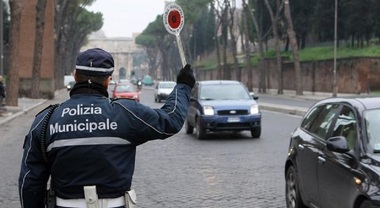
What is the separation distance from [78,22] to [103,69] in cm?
7773

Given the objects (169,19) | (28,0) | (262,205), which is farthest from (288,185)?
(28,0)

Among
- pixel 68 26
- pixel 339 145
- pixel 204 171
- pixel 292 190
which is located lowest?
pixel 204 171

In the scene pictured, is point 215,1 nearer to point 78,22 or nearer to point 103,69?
point 78,22

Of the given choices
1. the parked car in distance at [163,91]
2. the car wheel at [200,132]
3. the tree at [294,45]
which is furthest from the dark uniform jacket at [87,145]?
the tree at [294,45]

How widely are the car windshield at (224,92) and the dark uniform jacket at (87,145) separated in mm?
14963

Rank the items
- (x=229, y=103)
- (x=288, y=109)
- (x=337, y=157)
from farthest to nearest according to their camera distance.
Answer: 1. (x=288, y=109)
2. (x=229, y=103)
3. (x=337, y=157)

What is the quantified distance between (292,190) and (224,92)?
11017mm

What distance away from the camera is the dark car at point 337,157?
5.54 metres

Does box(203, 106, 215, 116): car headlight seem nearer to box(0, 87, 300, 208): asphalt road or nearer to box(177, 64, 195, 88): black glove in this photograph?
box(0, 87, 300, 208): asphalt road

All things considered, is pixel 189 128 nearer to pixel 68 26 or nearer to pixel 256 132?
pixel 256 132

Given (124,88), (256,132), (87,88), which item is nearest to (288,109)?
(256,132)

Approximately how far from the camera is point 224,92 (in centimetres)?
1869

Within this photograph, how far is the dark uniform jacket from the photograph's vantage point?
332cm

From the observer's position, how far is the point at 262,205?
8.59 metres
